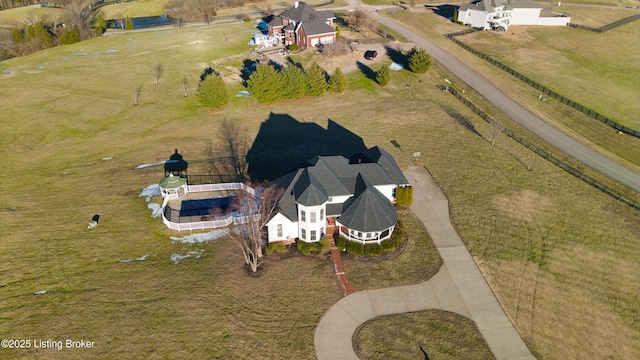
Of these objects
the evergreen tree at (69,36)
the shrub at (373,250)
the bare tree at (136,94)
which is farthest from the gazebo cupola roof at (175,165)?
the evergreen tree at (69,36)

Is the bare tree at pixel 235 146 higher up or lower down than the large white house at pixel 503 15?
lower down

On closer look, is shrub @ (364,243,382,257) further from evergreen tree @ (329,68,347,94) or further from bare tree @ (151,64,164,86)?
bare tree @ (151,64,164,86)

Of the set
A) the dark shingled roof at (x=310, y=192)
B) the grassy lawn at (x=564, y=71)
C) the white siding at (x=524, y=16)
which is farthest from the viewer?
the white siding at (x=524, y=16)

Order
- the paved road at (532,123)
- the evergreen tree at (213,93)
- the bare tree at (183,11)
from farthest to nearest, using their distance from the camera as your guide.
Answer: the bare tree at (183,11), the evergreen tree at (213,93), the paved road at (532,123)

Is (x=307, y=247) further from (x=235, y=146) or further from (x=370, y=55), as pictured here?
(x=370, y=55)

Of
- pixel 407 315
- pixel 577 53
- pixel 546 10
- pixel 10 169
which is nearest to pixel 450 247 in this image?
pixel 407 315

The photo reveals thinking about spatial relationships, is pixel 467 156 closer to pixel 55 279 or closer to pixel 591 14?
pixel 55 279

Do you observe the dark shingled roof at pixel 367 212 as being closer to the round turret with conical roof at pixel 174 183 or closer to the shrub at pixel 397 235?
the shrub at pixel 397 235

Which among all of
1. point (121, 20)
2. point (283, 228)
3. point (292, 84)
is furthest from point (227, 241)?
point (121, 20)
